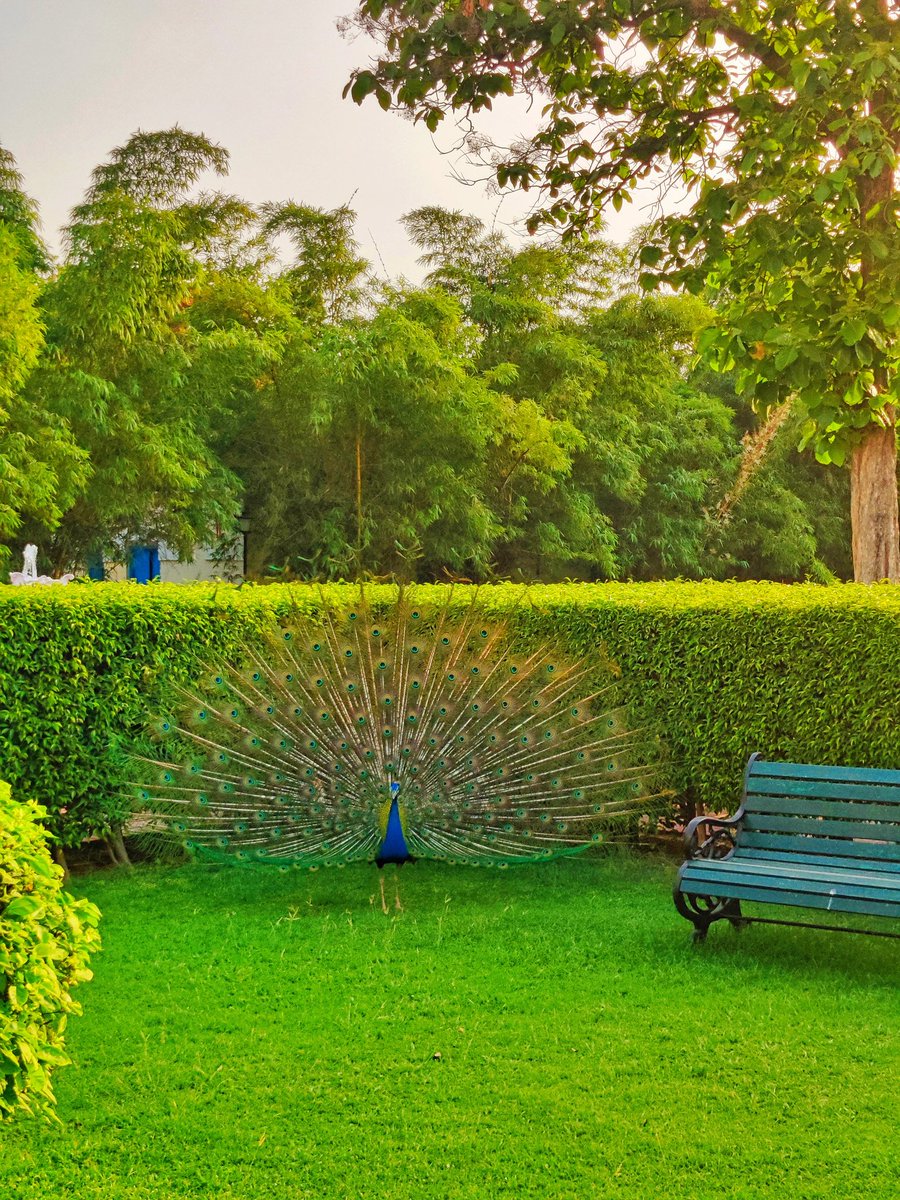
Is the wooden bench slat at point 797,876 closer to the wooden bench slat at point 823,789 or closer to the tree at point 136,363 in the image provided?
the wooden bench slat at point 823,789

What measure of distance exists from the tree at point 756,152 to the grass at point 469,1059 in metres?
3.23

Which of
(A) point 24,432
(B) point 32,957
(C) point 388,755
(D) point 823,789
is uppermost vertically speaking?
(A) point 24,432

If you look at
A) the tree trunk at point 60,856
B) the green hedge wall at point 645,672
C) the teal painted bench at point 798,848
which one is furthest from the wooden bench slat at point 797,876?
the tree trunk at point 60,856

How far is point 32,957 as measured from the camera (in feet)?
11.0

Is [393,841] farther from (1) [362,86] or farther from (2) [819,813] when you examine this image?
(1) [362,86]

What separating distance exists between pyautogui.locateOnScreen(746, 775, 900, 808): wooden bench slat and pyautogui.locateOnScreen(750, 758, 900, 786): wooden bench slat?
3 centimetres

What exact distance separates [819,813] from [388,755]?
2.13 metres

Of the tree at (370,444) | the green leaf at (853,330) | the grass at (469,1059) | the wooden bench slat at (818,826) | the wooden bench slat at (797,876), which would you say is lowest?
the grass at (469,1059)

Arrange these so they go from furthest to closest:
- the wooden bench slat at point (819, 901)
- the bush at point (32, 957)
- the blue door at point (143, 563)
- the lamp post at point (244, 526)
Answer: the blue door at point (143, 563) → the lamp post at point (244, 526) → the wooden bench slat at point (819, 901) → the bush at point (32, 957)

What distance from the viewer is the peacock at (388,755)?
610 cm

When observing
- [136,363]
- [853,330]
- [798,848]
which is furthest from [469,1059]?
[136,363]

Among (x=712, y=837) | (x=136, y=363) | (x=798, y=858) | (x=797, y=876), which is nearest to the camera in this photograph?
(x=797, y=876)

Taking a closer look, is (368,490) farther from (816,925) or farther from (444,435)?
(816,925)

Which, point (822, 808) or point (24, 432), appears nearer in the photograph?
point (822, 808)
